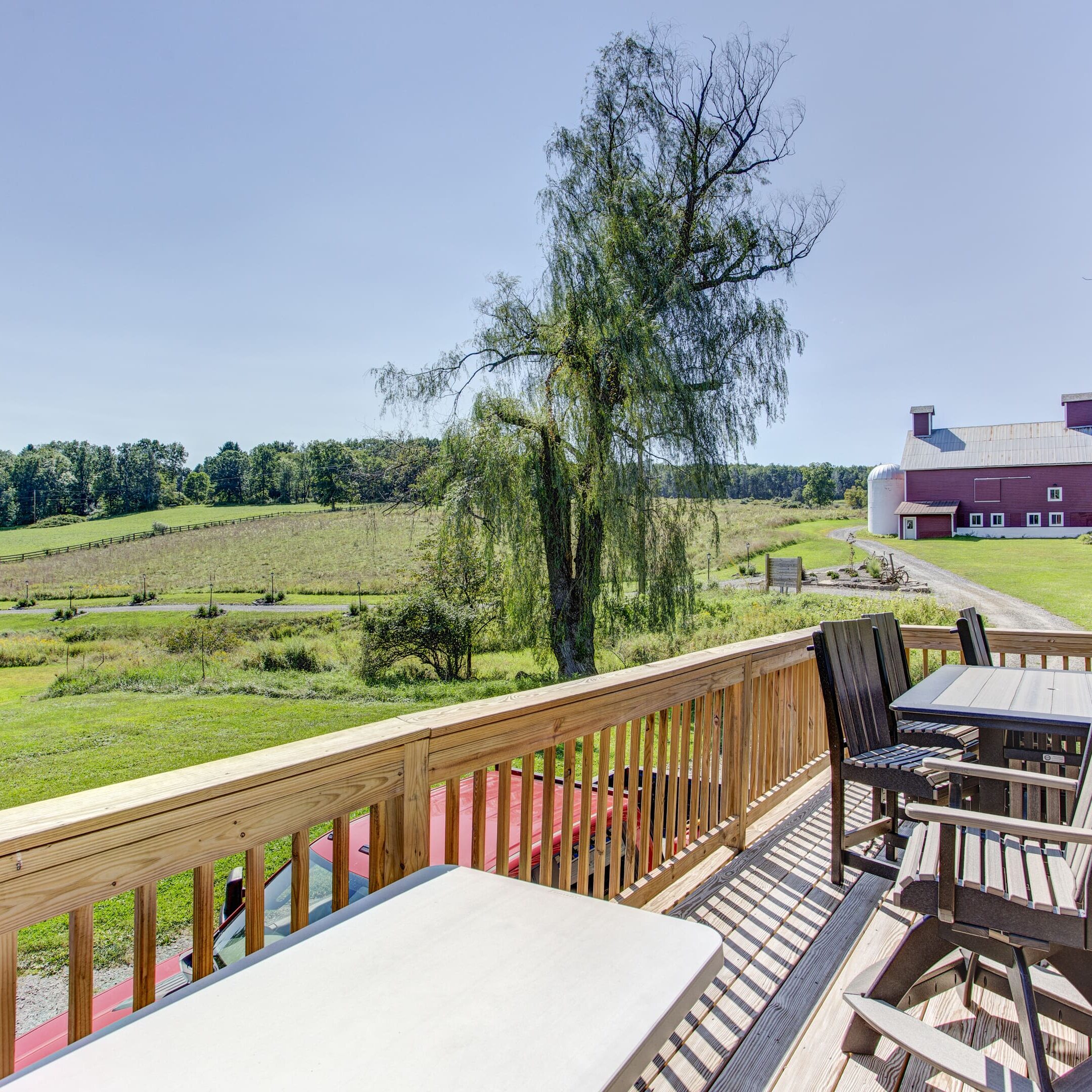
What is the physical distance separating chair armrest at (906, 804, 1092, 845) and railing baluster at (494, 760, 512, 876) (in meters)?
0.88

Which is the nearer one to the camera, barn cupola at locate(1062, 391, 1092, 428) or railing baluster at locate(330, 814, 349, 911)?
railing baluster at locate(330, 814, 349, 911)

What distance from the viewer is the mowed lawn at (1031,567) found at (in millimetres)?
11188

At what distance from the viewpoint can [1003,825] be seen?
4.63 feet

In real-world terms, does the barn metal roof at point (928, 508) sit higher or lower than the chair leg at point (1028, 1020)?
higher

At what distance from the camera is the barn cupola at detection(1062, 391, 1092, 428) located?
17406mm

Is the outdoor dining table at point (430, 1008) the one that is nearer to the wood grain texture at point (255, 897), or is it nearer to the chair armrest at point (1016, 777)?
the wood grain texture at point (255, 897)

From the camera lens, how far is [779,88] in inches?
378

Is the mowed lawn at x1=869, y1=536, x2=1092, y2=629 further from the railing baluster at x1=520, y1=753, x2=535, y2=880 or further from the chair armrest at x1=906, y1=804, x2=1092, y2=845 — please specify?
the railing baluster at x1=520, y1=753, x2=535, y2=880

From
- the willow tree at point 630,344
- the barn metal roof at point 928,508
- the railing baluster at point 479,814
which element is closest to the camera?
the railing baluster at point 479,814

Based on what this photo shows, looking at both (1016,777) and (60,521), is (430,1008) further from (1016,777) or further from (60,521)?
(60,521)

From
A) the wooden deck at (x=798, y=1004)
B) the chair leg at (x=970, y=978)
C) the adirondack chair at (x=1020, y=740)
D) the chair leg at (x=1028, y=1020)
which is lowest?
the wooden deck at (x=798, y=1004)

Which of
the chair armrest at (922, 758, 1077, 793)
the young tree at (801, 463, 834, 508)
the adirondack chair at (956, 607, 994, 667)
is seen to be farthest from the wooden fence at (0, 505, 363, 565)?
the young tree at (801, 463, 834, 508)

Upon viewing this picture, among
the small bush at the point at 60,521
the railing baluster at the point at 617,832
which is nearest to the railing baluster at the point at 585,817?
the railing baluster at the point at 617,832

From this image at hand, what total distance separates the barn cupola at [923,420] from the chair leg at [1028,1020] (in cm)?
2281
